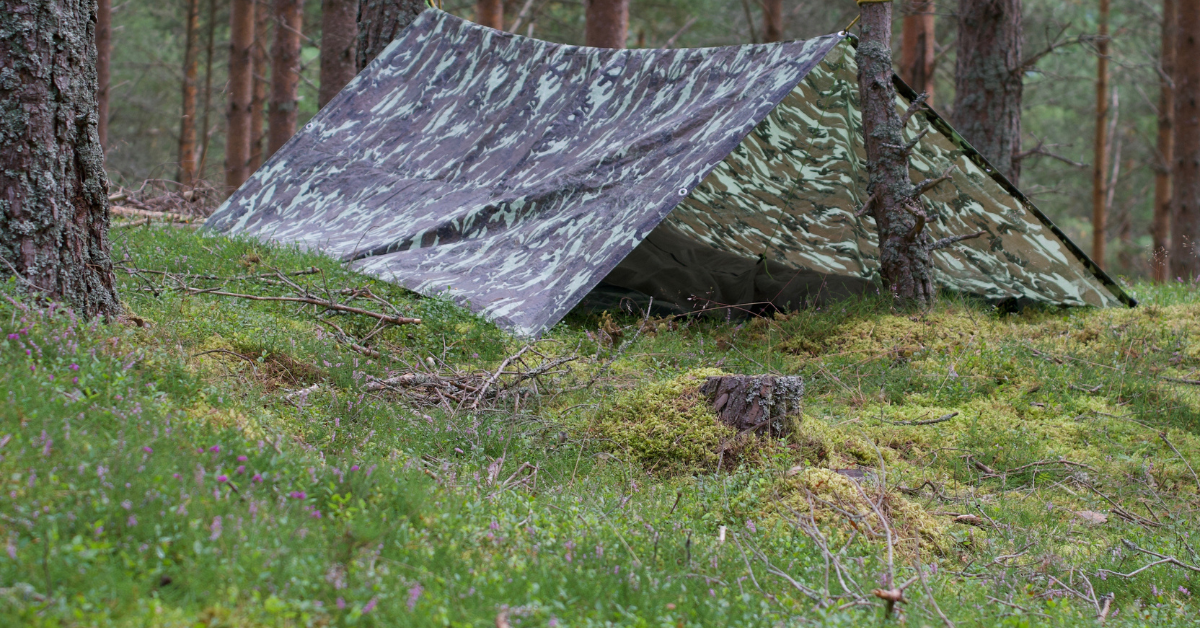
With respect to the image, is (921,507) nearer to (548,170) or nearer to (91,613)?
(91,613)

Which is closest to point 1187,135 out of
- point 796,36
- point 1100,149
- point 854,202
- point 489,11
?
point 1100,149

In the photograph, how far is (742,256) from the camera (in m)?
7.05

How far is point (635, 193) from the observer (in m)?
5.54

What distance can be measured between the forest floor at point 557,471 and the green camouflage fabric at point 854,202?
101 centimetres

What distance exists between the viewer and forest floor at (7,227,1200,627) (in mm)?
1970

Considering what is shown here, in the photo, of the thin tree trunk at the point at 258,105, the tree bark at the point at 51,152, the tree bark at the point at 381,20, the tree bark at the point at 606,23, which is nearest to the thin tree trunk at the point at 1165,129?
the tree bark at the point at 606,23

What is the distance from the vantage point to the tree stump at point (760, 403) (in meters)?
3.61

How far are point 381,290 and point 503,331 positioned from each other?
1.05 meters

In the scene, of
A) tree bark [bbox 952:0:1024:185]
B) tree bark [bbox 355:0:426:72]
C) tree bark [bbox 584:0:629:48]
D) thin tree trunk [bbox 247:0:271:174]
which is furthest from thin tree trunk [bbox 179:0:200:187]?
tree bark [bbox 952:0:1024:185]

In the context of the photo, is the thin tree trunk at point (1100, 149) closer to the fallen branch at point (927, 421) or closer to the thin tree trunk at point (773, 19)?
the thin tree trunk at point (773, 19)

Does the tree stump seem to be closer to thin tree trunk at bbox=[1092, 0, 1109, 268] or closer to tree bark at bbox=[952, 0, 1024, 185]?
tree bark at bbox=[952, 0, 1024, 185]

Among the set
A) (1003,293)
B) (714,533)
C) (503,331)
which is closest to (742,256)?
(1003,293)

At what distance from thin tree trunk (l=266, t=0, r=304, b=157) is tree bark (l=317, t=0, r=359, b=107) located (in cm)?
172

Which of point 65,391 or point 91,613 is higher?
point 65,391
